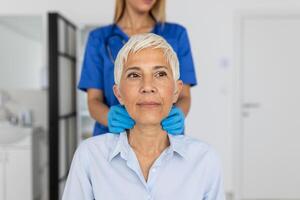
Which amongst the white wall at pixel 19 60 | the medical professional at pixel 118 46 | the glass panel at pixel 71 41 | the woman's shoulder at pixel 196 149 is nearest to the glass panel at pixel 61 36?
the glass panel at pixel 71 41

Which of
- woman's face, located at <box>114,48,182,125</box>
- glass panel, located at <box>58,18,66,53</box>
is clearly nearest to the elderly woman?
woman's face, located at <box>114,48,182,125</box>

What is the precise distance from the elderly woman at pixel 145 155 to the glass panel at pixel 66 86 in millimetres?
2038

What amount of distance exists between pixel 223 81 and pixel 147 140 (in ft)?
8.91

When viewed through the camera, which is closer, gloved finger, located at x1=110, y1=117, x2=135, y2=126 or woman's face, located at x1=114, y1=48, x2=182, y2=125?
woman's face, located at x1=114, y1=48, x2=182, y2=125

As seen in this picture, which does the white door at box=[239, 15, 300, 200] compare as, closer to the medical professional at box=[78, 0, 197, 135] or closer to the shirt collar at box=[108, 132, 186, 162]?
the medical professional at box=[78, 0, 197, 135]

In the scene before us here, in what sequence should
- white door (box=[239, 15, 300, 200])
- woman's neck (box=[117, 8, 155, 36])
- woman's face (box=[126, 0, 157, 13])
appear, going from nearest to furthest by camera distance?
woman's face (box=[126, 0, 157, 13]) < woman's neck (box=[117, 8, 155, 36]) < white door (box=[239, 15, 300, 200])

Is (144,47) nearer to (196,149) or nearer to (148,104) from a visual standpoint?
(148,104)

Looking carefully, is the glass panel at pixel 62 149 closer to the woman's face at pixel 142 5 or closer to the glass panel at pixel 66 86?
the glass panel at pixel 66 86

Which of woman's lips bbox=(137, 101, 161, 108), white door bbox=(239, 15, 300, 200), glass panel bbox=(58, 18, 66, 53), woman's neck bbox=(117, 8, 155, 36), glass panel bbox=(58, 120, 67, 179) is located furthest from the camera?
white door bbox=(239, 15, 300, 200)

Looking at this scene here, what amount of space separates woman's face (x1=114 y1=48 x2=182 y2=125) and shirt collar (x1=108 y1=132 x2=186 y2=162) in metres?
0.09

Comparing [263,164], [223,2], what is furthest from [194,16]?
[263,164]

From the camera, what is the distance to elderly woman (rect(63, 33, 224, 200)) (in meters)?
1.08

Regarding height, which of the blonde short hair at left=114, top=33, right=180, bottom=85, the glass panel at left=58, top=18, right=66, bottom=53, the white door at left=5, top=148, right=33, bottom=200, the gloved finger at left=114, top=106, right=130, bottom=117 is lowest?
the white door at left=5, top=148, right=33, bottom=200

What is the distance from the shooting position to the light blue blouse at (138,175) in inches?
42.9
